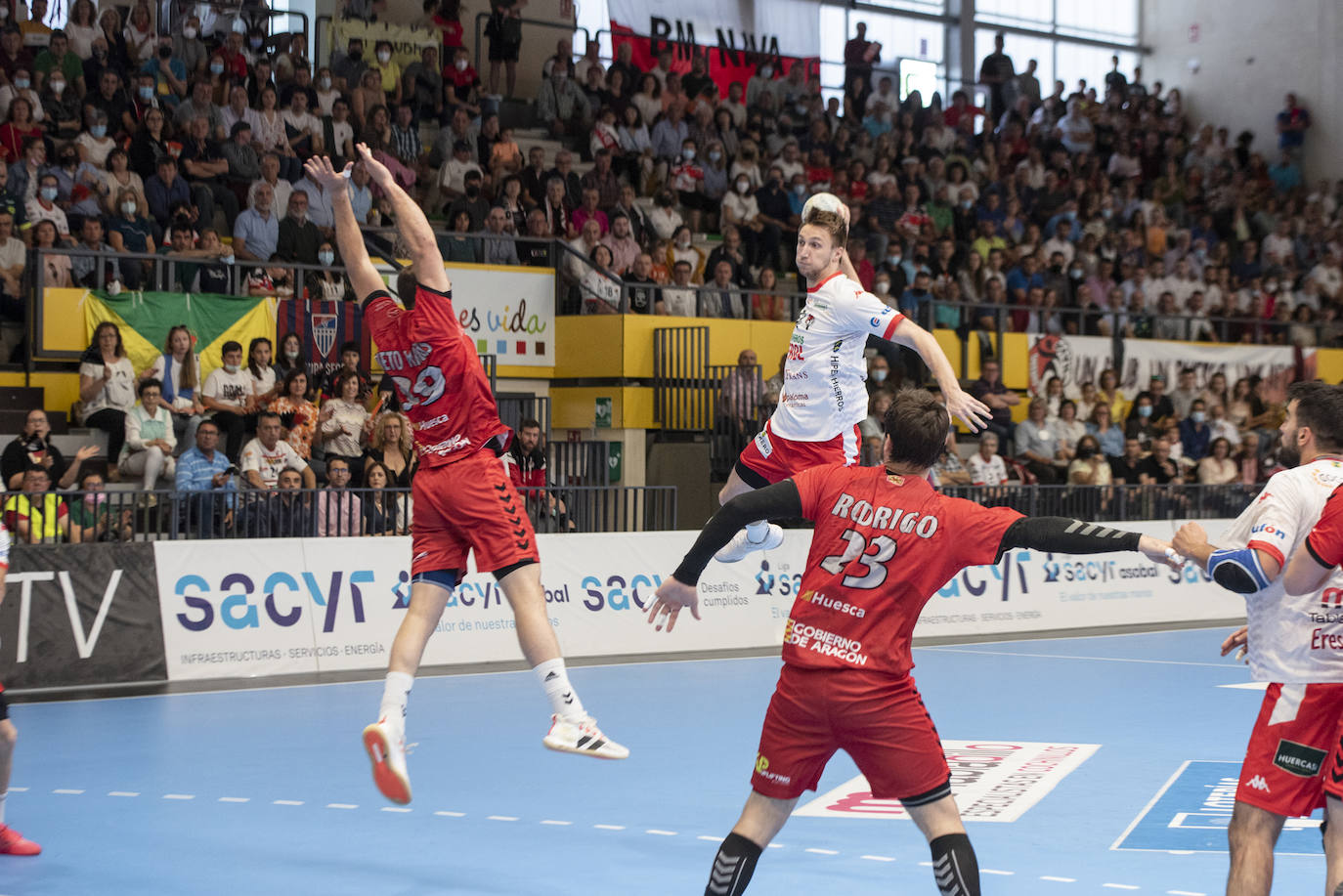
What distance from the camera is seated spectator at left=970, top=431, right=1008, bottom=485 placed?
17.7 metres

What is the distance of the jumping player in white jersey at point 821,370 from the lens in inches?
280

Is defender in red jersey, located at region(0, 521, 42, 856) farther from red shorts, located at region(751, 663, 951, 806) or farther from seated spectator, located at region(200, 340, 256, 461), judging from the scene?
seated spectator, located at region(200, 340, 256, 461)

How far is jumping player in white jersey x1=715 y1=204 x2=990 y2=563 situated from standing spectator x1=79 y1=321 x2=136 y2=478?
8147 millimetres

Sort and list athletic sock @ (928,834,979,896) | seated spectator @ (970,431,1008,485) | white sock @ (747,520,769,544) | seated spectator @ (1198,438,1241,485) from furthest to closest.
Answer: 1. seated spectator @ (1198,438,1241,485)
2. seated spectator @ (970,431,1008,485)
3. white sock @ (747,520,769,544)
4. athletic sock @ (928,834,979,896)

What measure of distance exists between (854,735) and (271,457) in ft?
32.4

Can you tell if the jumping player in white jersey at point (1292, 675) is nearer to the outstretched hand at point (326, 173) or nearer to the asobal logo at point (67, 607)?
the outstretched hand at point (326, 173)

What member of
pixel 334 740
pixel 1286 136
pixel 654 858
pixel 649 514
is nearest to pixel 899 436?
pixel 654 858

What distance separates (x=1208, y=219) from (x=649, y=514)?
1494 cm

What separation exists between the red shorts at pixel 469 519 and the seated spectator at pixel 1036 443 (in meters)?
13.3

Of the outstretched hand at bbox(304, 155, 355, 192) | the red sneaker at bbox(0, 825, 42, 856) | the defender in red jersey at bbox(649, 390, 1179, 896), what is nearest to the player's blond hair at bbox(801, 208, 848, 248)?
the outstretched hand at bbox(304, 155, 355, 192)

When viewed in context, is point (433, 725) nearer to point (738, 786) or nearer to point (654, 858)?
point (738, 786)

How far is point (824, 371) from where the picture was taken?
749 cm

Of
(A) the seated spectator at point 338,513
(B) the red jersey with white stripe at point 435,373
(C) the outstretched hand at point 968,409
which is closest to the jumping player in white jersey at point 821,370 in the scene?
(C) the outstretched hand at point 968,409

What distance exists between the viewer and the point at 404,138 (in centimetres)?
1853
